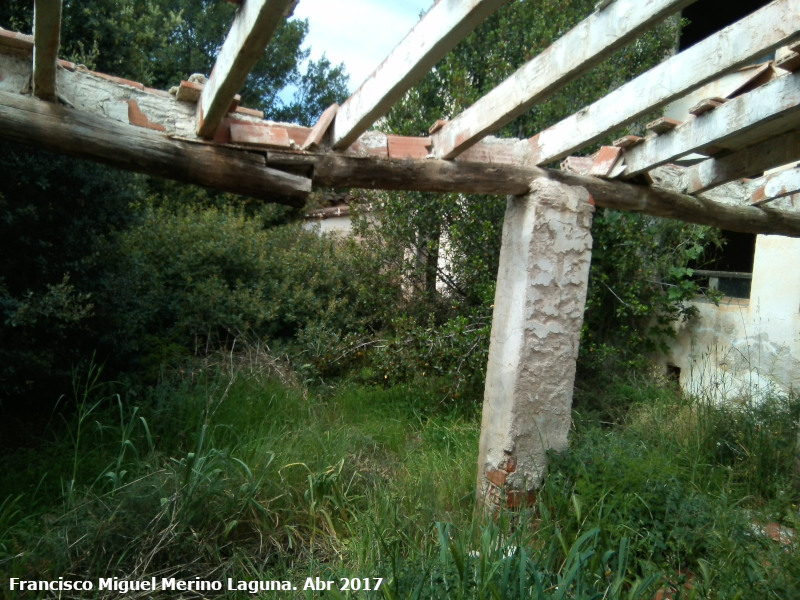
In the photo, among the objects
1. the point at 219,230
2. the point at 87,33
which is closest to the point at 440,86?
the point at 219,230

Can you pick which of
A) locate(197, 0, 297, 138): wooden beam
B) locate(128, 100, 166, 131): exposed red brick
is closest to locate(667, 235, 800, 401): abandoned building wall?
locate(197, 0, 297, 138): wooden beam

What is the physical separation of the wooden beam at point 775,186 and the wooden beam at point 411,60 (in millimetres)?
3331

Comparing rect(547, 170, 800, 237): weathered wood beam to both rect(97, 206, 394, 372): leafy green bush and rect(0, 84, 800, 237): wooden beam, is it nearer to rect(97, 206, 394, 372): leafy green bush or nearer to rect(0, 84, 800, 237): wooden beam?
rect(0, 84, 800, 237): wooden beam

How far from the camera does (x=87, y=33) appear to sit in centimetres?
563

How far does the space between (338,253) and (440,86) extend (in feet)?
7.89

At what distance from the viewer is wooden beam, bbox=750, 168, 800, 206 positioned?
4.76m

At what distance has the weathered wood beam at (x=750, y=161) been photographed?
4094mm

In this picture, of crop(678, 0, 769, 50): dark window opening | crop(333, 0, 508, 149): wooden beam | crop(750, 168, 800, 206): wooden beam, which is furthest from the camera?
crop(678, 0, 769, 50): dark window opening

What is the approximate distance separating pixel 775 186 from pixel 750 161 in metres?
0.96

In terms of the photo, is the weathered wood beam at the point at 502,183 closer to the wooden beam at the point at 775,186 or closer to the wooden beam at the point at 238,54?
the wooden beam at the point at 775,186

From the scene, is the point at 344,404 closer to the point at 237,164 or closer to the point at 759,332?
the point at 237,164

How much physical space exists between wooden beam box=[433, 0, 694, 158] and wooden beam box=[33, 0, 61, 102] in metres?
2.06

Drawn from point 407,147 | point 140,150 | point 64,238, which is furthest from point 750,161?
point 64,238

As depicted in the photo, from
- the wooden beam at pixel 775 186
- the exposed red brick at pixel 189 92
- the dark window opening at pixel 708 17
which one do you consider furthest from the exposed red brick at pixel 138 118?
the dark window opening at pixel 708 17
